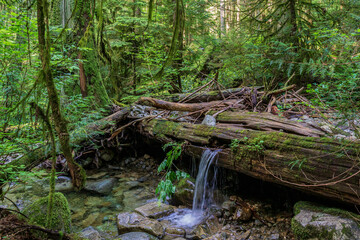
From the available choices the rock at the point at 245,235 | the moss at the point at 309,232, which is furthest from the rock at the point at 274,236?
the moss at the point at 309,232

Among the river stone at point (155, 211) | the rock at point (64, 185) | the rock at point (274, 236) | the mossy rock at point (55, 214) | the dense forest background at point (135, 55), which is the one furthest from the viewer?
the rock at point (64, 185)

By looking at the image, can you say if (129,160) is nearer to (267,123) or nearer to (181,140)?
(181,140)

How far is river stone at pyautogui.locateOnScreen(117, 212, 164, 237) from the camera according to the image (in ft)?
13.9

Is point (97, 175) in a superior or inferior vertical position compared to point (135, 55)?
inferior

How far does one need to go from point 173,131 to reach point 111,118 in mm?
2812

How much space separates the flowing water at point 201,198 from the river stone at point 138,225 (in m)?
0.48

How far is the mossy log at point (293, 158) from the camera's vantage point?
2832 mm

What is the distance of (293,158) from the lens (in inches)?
133

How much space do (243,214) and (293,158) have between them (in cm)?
166

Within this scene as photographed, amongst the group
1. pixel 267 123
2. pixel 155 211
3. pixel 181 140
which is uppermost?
pixel 267 123

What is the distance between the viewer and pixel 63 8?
6449 millimetres

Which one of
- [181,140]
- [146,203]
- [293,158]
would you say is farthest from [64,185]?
[293,158]

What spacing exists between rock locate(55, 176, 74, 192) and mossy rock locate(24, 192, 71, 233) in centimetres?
316

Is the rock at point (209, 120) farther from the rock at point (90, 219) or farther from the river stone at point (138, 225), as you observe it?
the rock at point (90, 219)
